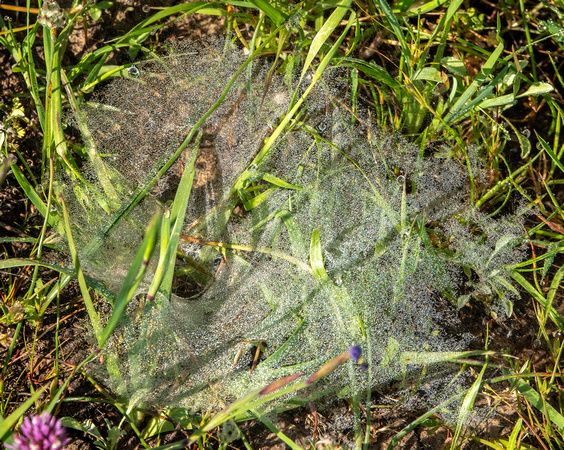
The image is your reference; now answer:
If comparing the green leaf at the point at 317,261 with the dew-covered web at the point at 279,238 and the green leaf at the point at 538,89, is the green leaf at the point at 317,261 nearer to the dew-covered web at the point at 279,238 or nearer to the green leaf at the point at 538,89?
the dew-covered web at the point at 279,238

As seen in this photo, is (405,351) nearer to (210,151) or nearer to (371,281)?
(371,281)

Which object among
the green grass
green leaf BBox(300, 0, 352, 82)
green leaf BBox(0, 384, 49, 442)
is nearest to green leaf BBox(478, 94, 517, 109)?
the green grass

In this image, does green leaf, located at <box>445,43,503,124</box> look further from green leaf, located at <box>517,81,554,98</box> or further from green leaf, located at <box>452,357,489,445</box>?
green leaf, located at <box>452,357,489,445</box>

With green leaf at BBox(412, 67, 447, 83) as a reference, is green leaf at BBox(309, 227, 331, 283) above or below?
below

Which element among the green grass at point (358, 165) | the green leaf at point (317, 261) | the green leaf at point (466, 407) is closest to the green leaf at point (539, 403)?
the green grass at point (358, 165)

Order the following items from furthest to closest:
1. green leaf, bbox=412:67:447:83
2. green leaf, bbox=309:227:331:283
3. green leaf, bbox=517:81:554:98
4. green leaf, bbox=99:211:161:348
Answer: green leaf, bbox=517:81:554:98 → green leaf, bbox=412:67:447:83 → green leaf, bbox=309:227:331:283 → green leaf, bbox=99:211:161:348

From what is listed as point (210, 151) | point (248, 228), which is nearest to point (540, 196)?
point (248, 228)

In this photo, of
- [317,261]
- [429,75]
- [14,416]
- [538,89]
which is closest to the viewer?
[14,416]

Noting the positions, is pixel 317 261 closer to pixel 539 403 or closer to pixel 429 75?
pixel 429 75

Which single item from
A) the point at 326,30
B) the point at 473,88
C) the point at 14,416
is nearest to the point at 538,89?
the point at 473,88
